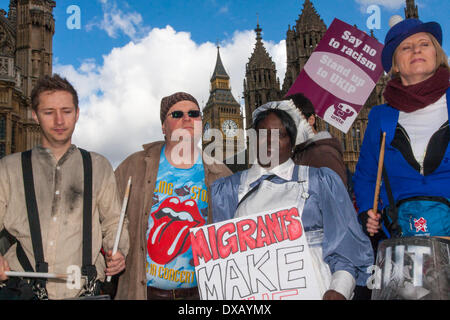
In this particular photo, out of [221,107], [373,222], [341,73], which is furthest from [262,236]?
[221,107]

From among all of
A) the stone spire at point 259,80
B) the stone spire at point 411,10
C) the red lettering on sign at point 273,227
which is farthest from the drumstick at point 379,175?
the stone spire at point 259,80

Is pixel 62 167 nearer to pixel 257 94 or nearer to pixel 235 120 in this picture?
pixel 257 94

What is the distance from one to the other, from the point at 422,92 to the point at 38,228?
110 inches

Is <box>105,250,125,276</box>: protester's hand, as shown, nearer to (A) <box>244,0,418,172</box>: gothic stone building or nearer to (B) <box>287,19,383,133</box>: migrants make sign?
(B) <box>287,19,383,133</box>: migrants make sign

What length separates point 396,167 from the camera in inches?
113

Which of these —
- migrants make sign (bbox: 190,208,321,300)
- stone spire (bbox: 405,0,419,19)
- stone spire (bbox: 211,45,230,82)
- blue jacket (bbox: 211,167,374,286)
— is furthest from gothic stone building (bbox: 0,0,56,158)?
stone spire (bbox: 211,45,230,82)

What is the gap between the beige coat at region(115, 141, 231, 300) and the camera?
127 inches

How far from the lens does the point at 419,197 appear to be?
273cm

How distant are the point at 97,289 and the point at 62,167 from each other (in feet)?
2.83

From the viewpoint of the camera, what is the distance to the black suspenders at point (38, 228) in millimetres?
2561

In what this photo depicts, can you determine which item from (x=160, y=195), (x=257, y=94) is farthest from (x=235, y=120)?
(x=160, y=195)

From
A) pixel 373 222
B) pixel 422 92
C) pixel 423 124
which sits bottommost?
pixel 373 222

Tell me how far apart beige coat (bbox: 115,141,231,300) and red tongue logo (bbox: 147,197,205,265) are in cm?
8

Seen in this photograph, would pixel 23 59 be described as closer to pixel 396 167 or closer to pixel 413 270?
pixel 396 167
